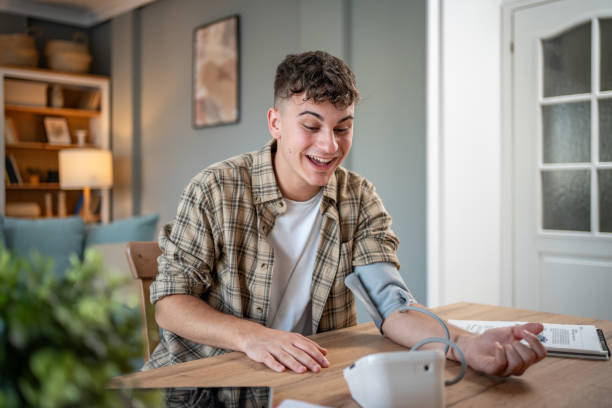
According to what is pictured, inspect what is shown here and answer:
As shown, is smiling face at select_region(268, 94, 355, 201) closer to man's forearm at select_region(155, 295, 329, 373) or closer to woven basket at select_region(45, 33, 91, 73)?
man's forearm at select_region(155, 295, 329, 373)

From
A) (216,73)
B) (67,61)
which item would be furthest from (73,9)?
(216,73)

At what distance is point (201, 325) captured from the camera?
108cm

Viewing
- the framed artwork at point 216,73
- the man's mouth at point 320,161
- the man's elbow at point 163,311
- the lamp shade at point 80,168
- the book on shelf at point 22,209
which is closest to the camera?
the man's elbow at point 163,311

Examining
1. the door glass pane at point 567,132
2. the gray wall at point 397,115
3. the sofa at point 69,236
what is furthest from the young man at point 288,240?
the door glass pane at point 567,132

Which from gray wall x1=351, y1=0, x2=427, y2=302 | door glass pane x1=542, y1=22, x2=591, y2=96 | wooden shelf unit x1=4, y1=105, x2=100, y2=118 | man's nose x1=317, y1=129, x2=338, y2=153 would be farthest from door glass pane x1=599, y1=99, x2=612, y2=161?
wooden shelf unit x1=4, y1=105, x2=100, y2=118

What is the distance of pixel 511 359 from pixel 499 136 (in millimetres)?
2314

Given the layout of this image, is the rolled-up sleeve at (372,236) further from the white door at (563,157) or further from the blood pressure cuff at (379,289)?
the white door at (563,157)

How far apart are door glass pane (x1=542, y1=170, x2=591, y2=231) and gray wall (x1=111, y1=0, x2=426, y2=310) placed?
27.2 inches

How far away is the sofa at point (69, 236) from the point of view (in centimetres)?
276

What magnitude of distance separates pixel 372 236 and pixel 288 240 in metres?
0.22

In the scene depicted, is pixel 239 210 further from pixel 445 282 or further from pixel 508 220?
pixel 508 220

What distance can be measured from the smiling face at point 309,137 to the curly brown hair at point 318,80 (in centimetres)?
2

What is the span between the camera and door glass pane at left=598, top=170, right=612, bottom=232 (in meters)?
2.54

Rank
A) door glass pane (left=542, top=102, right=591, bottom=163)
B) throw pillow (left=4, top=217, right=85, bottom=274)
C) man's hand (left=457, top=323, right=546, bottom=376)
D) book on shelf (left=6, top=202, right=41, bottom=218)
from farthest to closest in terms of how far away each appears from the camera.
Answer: book on shelf (left=6, top=202, right=41, bottom=218)
throw pillow (left=4, top=217, right=85, bottom=274)
door glass pane (left=542, top=102, right=591, bottom=163)
man's hand (left=457, top=323, right=546, bottom=376)
